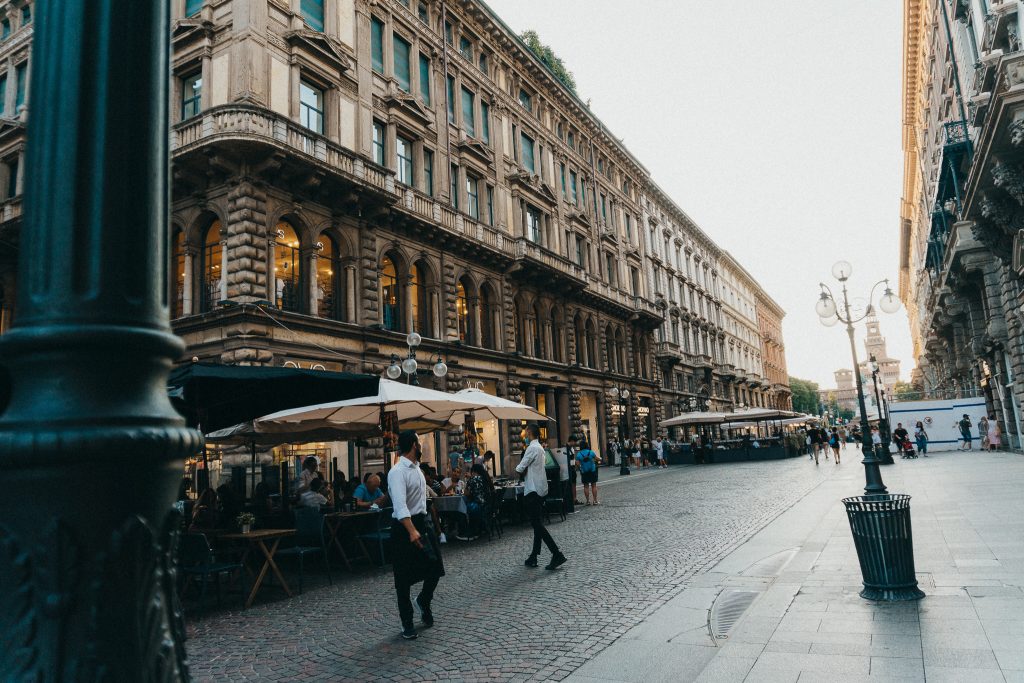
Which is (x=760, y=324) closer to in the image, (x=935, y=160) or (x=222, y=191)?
(x=935, y=160)

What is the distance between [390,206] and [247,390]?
45.6 ft

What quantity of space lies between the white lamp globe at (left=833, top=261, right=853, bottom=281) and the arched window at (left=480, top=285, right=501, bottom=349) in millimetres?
18951

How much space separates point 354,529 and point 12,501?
35.1 ft

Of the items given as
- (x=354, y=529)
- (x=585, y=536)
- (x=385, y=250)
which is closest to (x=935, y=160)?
(x=385, y=250)

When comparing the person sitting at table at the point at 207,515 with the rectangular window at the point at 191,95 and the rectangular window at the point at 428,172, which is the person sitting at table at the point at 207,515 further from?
the rectangular window at the point at 428,172

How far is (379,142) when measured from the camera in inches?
970

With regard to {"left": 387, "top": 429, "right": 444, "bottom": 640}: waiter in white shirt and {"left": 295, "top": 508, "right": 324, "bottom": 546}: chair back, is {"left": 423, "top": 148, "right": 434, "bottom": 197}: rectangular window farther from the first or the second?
{"left": 387, "top": 429, "right": 444, "bottom": 640}: waiter in white shirt

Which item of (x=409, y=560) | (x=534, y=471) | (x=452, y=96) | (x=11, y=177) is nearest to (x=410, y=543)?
(x=409, y=560)

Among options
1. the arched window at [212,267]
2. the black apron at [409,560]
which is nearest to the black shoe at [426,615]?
the black apron at [409,560]

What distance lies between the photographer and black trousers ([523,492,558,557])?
9352 mm

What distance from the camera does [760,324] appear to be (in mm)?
83750

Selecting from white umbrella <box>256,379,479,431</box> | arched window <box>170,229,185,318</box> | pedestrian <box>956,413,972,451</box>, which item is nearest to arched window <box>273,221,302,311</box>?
arched window <box>170,229,185,318</box>

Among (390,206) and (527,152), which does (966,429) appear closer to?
(527,152)

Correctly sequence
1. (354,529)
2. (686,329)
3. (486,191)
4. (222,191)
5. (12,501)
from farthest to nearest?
(686,329)
(486,191)
(222,191)
(354,529)
(12,501)
